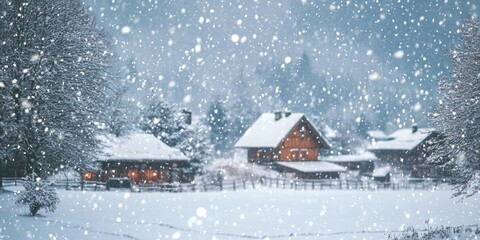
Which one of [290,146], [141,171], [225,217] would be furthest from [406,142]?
[225,217]

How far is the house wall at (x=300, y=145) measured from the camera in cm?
5949

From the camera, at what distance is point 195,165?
56406mm

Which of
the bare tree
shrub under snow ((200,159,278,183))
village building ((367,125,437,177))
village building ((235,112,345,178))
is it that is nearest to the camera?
the bare tree

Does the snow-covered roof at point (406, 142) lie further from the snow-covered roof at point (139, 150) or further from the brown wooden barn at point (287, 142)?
the snow-covered roof at point (139, 150)

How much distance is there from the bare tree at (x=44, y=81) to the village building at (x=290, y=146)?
33.9 m

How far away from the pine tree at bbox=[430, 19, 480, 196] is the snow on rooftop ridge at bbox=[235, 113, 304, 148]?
1283 inches

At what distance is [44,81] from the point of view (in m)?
25.6

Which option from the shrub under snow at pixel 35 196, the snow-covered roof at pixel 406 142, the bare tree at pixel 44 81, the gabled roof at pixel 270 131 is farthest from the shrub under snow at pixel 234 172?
the shrub under snow at pixel 35 196

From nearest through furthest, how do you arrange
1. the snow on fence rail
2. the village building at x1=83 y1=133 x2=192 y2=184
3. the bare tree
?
the bare tree
the snow on fence rail
the village building at x1=83 y1=133 x2=192 y2=184

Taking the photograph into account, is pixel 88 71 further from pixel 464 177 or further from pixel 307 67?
pixel 307 67

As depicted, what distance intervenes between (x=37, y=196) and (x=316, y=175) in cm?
3949

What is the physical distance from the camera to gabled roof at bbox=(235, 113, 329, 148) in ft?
195

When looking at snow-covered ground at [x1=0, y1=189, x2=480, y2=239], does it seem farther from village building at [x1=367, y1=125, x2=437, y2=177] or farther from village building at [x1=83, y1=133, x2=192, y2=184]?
village building at [x1=367, y1=125, x2=437, y2=177]

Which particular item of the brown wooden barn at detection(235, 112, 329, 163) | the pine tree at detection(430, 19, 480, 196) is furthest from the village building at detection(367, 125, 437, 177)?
the pine tree at detection(430, 19, 480, 196)
